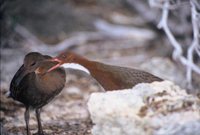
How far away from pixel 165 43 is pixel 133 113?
6.20 meters

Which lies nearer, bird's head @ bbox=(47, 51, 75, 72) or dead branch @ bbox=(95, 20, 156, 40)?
bird's head @ bbox=(47, 51, 75, 72)

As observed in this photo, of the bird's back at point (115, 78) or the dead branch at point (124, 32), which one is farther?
the dead branch at point (124, 32)

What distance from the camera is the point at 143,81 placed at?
213 inches

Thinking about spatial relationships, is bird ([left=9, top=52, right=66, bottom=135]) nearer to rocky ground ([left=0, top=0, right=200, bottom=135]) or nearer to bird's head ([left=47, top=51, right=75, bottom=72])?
bird's head ([left=47, top=51, right=75, bottom=72])

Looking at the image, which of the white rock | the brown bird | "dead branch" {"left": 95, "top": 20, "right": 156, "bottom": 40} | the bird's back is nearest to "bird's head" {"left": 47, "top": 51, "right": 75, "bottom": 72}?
the brown bird

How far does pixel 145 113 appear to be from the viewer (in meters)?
4.49

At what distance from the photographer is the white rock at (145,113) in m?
4.34

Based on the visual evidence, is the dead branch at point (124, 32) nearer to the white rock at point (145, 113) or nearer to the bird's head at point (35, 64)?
the bird's head at point (35, 64)

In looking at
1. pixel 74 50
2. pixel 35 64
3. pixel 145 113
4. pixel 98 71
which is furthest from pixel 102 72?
pixel 74 50

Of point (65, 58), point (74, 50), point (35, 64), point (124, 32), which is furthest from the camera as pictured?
point (124, 32)

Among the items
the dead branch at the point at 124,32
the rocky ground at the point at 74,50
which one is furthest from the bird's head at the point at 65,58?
the dead branch at the point at 124,32

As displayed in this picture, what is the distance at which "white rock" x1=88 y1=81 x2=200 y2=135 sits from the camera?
14.2ft

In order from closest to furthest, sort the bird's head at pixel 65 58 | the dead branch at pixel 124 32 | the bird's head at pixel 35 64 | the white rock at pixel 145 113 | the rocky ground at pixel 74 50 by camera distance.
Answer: the white rock at pixel 145 113 < the bird's head at pixel 65 58 < the bird's head at pixel 35 64 < the rocky ground at pixel 74 50 < the dead branch at pixel 124 32

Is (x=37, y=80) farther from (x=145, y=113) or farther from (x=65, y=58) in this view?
(x=145, y=113)
